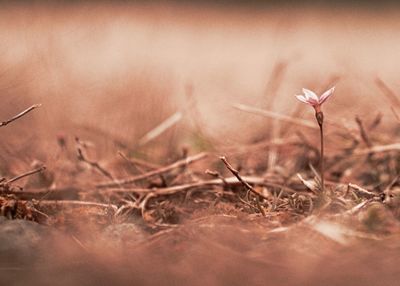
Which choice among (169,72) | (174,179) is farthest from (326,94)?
(169,72)

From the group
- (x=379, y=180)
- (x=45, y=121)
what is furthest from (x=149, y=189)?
(x=45, y=121)

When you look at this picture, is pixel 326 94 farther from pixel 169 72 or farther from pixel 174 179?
pixel 169 72

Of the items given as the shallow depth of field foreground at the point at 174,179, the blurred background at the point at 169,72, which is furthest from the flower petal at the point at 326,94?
the blurred background at the point at 169,72

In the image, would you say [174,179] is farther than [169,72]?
No

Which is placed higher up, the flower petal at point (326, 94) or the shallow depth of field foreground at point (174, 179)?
the flower petal at point (326, 94)

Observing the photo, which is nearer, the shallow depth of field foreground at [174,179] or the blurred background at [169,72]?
the shallow depth of field foreground at [174,179]

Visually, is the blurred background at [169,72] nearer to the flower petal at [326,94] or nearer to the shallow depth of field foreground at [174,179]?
the shallow depth of field foreground at [174,179]
